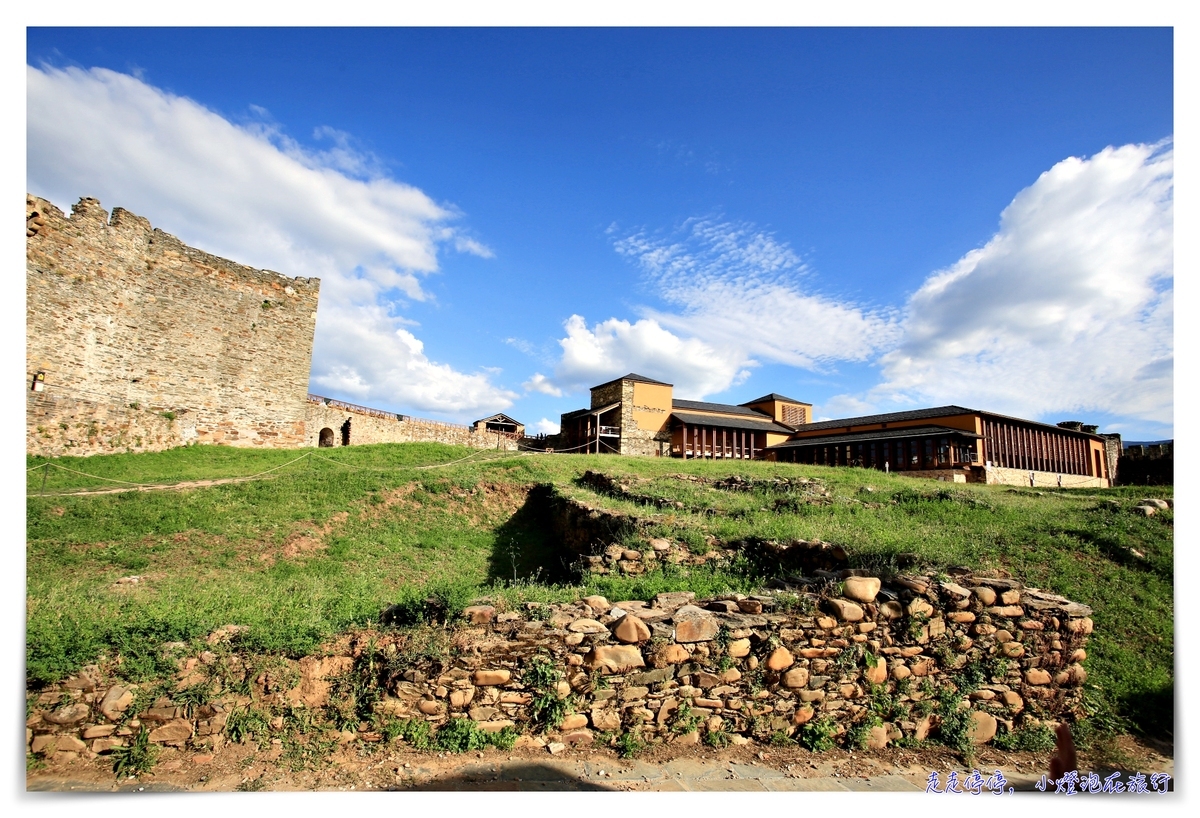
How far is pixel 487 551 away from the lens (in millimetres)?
12688

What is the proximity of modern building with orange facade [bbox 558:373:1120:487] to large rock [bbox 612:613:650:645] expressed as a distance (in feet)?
88.7

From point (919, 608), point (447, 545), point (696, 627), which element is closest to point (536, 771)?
point (696, 627)

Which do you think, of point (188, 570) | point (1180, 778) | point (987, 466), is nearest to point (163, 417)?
point (188, 570)

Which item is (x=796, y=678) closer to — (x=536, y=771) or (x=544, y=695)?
(x=544, y=695)

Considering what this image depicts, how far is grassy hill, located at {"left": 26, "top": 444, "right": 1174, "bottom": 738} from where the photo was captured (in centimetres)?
595

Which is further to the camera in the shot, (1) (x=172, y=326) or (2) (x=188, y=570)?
(1) (x=172, y=326)

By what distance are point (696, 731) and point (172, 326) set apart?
25.4 meters

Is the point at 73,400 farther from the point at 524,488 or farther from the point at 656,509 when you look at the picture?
the point at 656,509

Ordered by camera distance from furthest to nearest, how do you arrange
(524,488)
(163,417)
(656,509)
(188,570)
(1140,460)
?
(1140,460) < (163,417) < (524,488) < (656,509) < (188,570)

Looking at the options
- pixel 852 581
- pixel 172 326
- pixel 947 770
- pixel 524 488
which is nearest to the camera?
pixel 947 770

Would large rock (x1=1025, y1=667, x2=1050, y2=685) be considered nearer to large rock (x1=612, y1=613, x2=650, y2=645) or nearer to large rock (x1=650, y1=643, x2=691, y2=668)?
large rock (x1=650, y1=643, x2=691, y2=668)

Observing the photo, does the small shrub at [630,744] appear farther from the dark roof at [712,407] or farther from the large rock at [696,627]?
the dark roof at [712,407]

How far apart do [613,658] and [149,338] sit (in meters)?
24.2

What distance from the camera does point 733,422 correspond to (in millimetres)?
37500
